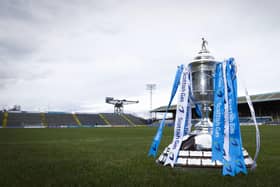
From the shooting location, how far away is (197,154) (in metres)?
5.86

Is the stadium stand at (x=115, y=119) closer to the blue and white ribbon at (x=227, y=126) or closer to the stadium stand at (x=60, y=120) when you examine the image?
the stadium stand at (x=60, y=120)

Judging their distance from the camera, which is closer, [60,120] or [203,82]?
[203,82]

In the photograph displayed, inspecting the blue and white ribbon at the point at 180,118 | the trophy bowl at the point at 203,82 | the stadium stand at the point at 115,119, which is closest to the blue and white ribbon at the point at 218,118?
the trophy bowl at the point at 203,82

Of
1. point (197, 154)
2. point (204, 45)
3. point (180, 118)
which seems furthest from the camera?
point (204, 45)

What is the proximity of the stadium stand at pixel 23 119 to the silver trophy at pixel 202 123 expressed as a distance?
62.7 meters

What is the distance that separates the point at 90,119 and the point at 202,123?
235 feet

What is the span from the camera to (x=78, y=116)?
77.9 m

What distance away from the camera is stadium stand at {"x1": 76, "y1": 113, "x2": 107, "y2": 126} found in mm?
72019

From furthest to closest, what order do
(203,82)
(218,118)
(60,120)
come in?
1. (60,120)
2. (203,82)
3. (218,118)

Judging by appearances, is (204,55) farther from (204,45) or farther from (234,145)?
(234,145)

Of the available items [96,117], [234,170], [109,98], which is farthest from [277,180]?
[109,98]

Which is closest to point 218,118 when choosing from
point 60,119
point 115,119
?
point 60,119

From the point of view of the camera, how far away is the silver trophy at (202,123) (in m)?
5.82

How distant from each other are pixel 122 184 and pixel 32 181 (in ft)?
6.59
